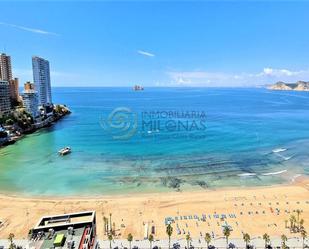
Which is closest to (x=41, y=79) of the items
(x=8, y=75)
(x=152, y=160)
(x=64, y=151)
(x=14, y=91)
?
(x=14, y=91)

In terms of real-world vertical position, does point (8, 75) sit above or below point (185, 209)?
above

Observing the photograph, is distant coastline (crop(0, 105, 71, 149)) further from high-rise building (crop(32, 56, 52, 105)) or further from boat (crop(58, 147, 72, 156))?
boat (crop(58, 147, 72, 156))

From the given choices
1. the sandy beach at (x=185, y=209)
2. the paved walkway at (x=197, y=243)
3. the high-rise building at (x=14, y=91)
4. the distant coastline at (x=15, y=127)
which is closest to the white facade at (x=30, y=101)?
the distant coastline at (x=15, y=127)

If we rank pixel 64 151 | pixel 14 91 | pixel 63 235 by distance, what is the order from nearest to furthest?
1. pixel 63 235
2. pixel 64 151
3. pixel 14 91

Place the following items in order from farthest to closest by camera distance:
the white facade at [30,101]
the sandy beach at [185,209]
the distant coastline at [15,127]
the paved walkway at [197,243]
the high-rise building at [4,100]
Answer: the white facade at [30,101]
the high-rise building at [4,100]
the distant coastline at [15,127]
the sandy beach at [185,209]
the paved walkway at [197,243]

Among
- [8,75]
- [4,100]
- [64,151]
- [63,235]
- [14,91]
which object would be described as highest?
[8,75]

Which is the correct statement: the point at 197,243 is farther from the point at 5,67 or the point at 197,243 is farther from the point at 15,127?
the point at 5,67

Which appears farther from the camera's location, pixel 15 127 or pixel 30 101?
pixel 30 101

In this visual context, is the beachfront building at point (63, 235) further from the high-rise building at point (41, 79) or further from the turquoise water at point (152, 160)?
the high-rise building at point (41, 79)
